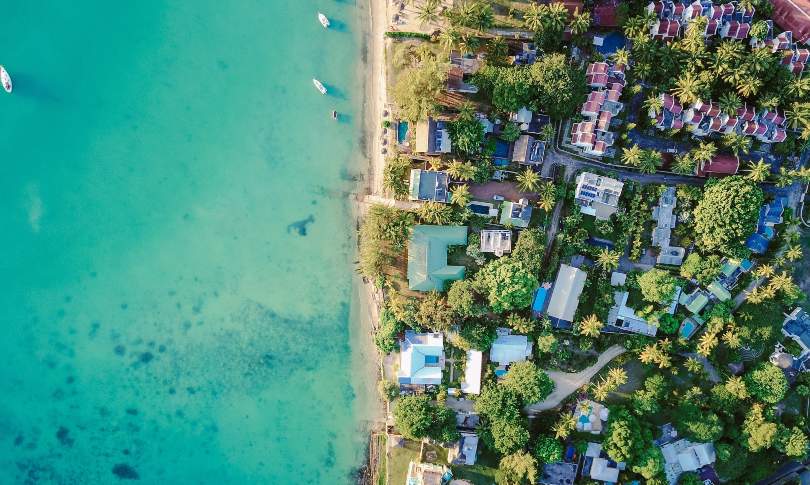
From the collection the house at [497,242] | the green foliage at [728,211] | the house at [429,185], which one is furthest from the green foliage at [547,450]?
the house at [429,185]

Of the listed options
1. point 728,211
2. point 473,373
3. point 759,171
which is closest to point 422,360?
point 473,373

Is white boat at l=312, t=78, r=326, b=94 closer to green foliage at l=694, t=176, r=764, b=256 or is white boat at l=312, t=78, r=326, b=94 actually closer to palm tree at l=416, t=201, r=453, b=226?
palm tree at l=416, t=201, r=453, b=226

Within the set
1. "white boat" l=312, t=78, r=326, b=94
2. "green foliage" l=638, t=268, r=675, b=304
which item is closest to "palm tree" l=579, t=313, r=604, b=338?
"green foliage" l=638, t=268, r=675, b=304

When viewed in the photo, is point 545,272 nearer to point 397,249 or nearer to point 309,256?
point 397,249

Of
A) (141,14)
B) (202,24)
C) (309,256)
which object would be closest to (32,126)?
(141,14)

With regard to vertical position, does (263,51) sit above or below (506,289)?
above

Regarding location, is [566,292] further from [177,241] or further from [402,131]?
[177,241]
